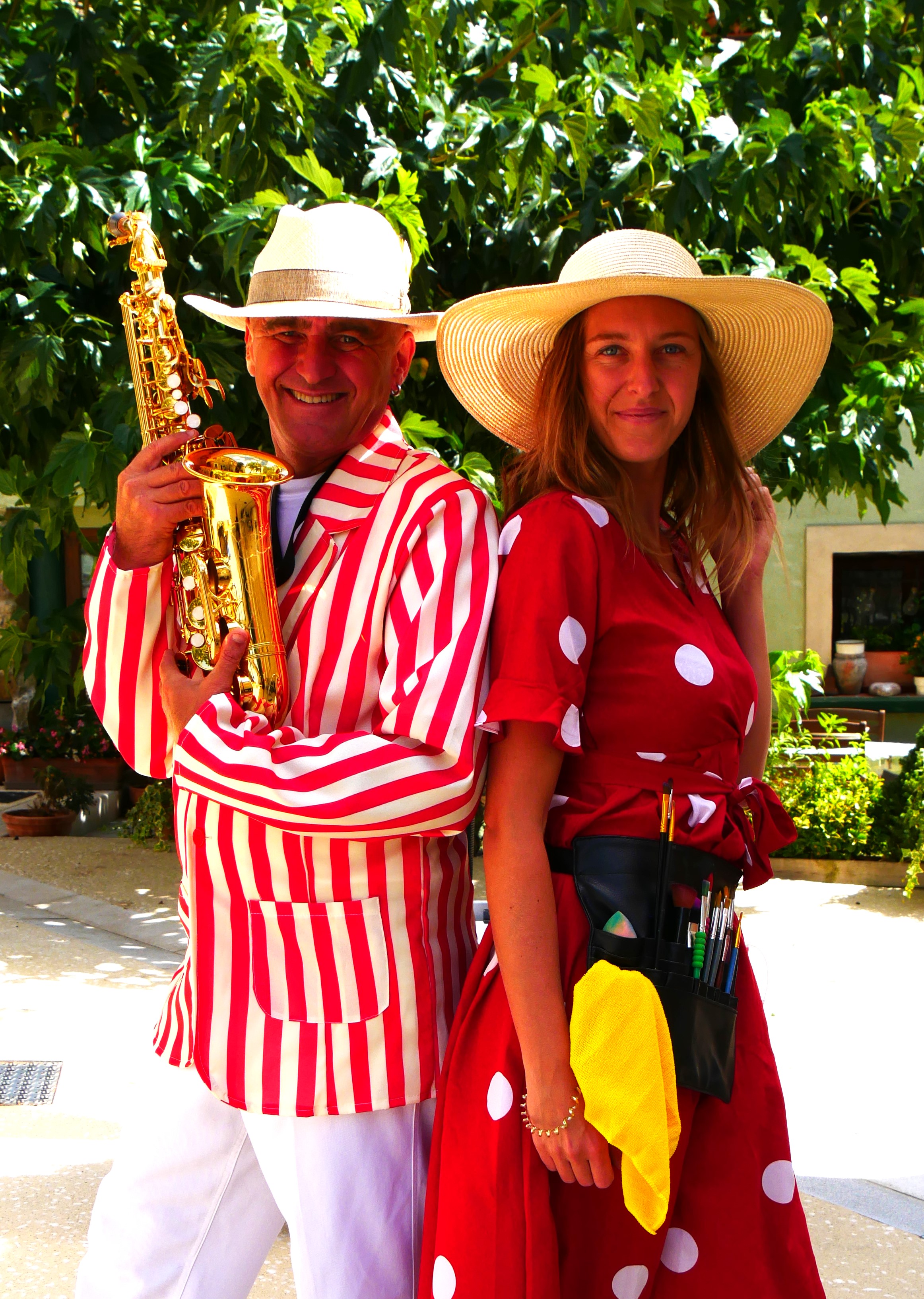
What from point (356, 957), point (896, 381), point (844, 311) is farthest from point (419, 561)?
point (844, 311)

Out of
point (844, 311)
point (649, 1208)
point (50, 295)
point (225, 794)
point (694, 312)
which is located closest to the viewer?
point (649, 1208)

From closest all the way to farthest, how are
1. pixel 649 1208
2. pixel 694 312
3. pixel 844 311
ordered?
pixel 649 1208 → pixel 694 312 → pixel 844 311

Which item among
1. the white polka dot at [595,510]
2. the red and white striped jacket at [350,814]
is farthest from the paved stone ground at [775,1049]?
the white polka dot at [595,510]

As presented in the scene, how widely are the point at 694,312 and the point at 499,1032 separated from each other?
1100mm

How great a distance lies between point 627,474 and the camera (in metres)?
1.88

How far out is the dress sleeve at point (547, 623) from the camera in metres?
1.64

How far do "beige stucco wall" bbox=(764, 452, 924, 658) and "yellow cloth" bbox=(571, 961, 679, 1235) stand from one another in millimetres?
13289

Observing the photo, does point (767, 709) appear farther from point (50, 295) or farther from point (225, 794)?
point (50, 295)

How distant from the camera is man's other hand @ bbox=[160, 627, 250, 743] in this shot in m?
1.77

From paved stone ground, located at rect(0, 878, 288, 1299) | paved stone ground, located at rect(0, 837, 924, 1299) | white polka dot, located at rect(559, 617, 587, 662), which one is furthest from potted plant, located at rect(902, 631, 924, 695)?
white polka dot, located at rect(559, 617, 587, 662)

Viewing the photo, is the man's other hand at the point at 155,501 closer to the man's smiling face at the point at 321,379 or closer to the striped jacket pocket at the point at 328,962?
the man's smiling face at the point at 321,379

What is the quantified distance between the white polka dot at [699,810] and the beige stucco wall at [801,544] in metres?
13.1

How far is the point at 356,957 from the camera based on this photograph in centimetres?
176

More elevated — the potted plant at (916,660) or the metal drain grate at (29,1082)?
the potted plant at (916,660)
